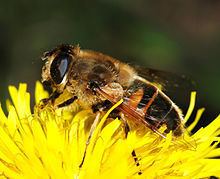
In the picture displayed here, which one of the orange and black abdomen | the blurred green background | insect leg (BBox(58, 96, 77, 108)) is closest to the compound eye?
insect leg (BBox(58, 96, 77, 108))

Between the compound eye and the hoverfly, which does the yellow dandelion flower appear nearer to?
the hoverfly

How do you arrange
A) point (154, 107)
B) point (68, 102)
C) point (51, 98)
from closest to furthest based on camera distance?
1. point (154, 107)
2. point (68, 102)
3. point (51, 98)

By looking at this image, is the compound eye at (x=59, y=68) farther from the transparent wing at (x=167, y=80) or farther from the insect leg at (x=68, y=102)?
the transparent wing at (x=167, y=80)

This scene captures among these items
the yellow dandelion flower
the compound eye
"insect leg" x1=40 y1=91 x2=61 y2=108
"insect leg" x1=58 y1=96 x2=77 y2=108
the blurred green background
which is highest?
the blurred green background

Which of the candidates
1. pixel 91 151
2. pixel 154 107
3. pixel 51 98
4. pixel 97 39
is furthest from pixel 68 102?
pixel 97 39

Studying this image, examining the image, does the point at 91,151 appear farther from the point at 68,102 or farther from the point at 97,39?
the point at 97,39

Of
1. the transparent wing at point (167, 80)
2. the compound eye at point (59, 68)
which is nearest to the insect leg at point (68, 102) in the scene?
the compound eye at point (59, 68)

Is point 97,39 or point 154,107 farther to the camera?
point 97,39

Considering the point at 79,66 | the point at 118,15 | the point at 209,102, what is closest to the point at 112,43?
the point at 118,15
